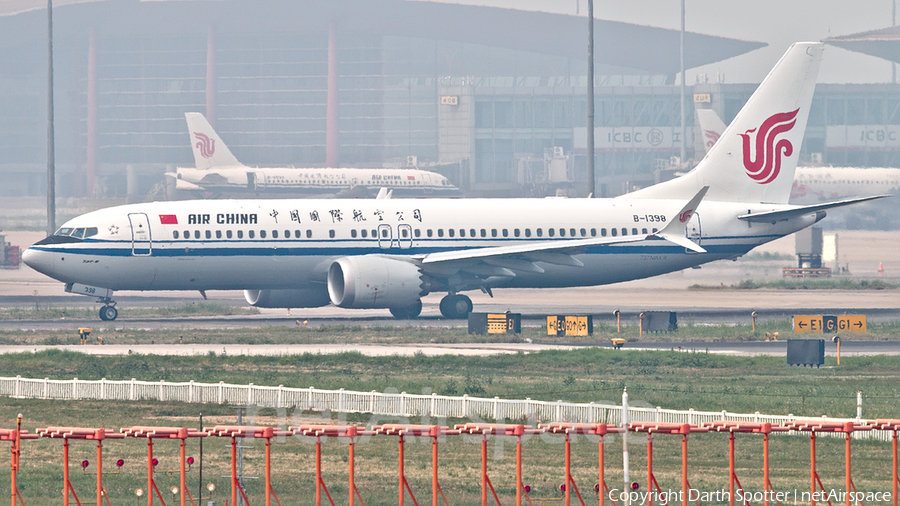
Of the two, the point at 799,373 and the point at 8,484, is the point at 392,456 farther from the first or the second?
the point at 799,373

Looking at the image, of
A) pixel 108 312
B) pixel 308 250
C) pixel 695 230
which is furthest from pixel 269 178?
pixel 695 230

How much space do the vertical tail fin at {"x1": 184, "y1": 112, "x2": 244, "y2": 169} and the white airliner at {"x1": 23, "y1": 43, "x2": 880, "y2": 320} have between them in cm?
8440

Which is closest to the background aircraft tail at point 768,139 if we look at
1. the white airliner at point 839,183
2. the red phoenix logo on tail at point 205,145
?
the white airliner at point 839,183

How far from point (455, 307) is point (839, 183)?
306ft

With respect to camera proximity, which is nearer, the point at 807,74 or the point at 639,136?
the point at 807,74

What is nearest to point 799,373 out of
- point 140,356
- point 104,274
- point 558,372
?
point 558,372

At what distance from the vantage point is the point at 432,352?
4353 centimetres

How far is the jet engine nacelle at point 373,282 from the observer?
5056 cm

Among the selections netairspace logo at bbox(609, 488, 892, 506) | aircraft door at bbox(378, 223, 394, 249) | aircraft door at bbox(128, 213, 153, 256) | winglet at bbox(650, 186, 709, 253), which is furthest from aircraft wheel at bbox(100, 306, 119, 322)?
netairspace logo at bbox(609, 488, 892, 506)

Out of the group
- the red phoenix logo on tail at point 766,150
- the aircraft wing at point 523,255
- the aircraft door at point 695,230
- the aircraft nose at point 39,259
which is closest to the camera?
the aircraft nose at point 39,259

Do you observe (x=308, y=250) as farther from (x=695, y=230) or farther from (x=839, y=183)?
(x=839, y=183)

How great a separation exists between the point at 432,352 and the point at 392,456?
50.2ft

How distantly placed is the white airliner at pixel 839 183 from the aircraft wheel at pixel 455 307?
288 feet

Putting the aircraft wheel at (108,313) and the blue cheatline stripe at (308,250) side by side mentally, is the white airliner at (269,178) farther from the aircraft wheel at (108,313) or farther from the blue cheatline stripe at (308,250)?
the blue cheatline stripe at (308,250)
